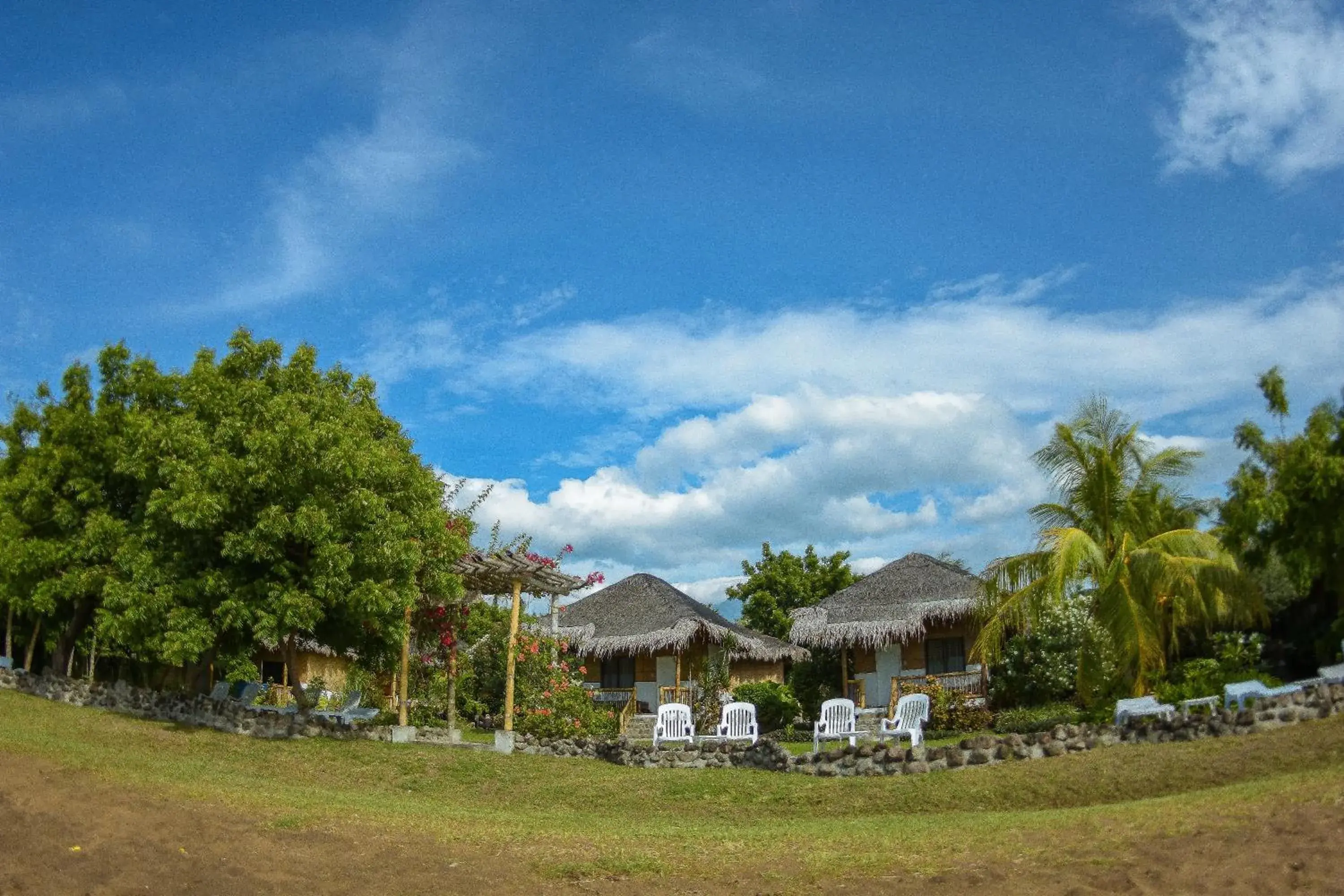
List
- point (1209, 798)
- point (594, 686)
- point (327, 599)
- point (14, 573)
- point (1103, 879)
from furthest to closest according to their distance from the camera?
point (594, 686), point (14, 573), point (327, 599), point (1209, 798), point (1103, 879)

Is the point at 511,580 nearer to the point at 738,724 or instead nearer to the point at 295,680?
the point at 295,680

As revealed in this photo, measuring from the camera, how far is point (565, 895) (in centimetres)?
848

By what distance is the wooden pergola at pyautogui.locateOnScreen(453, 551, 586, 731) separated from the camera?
18875 millimetres

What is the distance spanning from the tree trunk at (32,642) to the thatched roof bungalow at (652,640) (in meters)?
10.6

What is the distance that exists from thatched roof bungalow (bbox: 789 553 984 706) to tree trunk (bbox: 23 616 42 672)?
16.5m

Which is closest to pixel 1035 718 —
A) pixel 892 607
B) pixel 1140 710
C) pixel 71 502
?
pixel 1140 710

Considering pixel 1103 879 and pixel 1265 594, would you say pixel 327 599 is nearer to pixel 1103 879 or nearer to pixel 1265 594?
pixel 1103 879

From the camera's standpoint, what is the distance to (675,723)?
60.3ft

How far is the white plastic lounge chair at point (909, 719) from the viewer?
1673 cm

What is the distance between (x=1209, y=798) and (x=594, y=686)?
21.8 meters

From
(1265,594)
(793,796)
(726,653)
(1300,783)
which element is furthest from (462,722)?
(1265,594)

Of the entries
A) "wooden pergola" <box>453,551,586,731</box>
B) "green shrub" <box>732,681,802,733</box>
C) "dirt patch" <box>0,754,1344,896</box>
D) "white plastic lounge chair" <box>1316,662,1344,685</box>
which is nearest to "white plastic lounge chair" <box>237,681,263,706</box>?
"wooden pergola" <box>453,551,586,731</box>

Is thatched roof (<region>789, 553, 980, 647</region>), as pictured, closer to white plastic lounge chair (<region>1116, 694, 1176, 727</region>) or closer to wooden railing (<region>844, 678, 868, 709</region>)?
wooden railing (<region>844, 678, 868, 709</region>)

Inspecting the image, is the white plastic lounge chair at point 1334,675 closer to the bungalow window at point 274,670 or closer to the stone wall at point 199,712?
the stone wall at point 199,712
